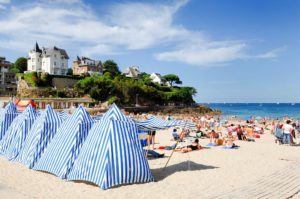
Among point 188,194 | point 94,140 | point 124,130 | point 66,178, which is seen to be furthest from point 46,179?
point 188,194

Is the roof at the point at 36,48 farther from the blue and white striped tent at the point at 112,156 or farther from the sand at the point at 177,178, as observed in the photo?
the blue and white striped tent at the point at 112,156

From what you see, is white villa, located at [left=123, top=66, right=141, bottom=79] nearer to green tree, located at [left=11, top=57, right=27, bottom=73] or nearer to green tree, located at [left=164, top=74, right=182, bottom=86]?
green tree, located at [left=164, top=74, right=182, bottom=86]

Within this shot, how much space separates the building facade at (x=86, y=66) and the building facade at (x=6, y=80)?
16523mm

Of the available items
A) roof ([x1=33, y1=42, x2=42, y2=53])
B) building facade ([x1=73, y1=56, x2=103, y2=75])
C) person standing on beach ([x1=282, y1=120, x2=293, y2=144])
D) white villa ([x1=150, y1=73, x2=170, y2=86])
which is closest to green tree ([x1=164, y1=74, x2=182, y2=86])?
white villa ([x1=150, y1=73, x2=170, y2=86])

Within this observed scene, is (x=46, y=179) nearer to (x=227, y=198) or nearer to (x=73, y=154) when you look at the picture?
(x=73, y=154)

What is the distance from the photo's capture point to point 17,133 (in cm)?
1287

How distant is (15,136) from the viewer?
42.4 feet

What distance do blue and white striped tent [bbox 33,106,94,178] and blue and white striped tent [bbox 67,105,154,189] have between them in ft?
1.37

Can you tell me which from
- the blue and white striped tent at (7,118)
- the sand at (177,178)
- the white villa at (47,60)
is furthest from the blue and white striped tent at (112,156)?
the white villa at (47,60)

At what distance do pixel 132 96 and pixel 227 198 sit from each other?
6934 centimetres

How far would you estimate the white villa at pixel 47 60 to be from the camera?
7831 centimetres

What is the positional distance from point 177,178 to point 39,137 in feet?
16.4

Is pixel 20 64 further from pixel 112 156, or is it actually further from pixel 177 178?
pixel 112 156

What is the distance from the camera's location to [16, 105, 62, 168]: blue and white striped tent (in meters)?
11.2
